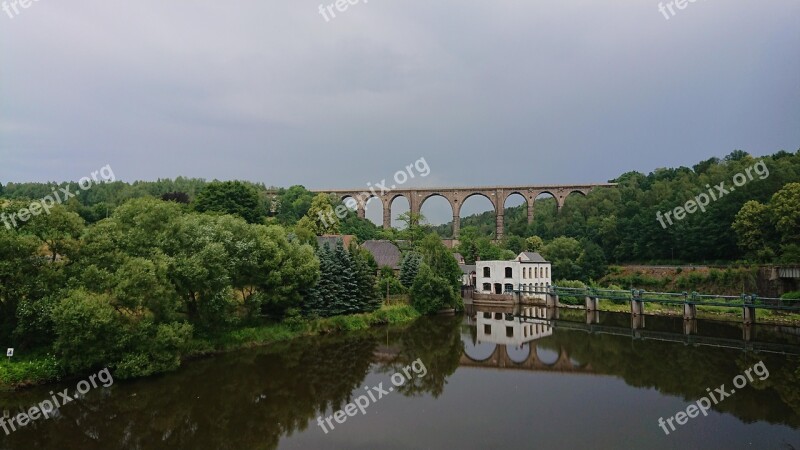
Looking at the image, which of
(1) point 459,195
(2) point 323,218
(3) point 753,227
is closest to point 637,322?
(3) point 753,227

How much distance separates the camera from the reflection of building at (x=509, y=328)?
24344mm

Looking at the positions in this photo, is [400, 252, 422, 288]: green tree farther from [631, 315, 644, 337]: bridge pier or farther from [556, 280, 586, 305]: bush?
[631, 315, 644, 337]: bridge pier

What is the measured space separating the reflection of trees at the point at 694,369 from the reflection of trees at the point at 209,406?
368 inches

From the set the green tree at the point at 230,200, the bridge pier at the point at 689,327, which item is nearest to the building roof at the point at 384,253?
the green tree at the point at 230,200

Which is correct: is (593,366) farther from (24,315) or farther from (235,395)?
(24,315)

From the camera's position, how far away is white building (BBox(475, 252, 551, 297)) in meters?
38.8

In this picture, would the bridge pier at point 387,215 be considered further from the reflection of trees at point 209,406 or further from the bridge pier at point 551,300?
the reflection of trees at point 209,406

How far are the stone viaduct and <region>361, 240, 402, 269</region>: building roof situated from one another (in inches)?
1021

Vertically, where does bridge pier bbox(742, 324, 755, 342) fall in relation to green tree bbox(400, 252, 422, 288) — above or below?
below

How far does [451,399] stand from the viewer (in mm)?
14516

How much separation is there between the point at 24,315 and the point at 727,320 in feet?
106

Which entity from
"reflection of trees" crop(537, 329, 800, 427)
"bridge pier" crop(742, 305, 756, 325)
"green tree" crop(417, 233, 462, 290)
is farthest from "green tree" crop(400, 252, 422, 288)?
"bridge pier" crop(742, 305, 756, 325)

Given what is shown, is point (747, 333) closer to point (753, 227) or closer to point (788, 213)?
point (788, 213)

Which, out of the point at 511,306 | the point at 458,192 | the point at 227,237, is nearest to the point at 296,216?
the point at 458,192
